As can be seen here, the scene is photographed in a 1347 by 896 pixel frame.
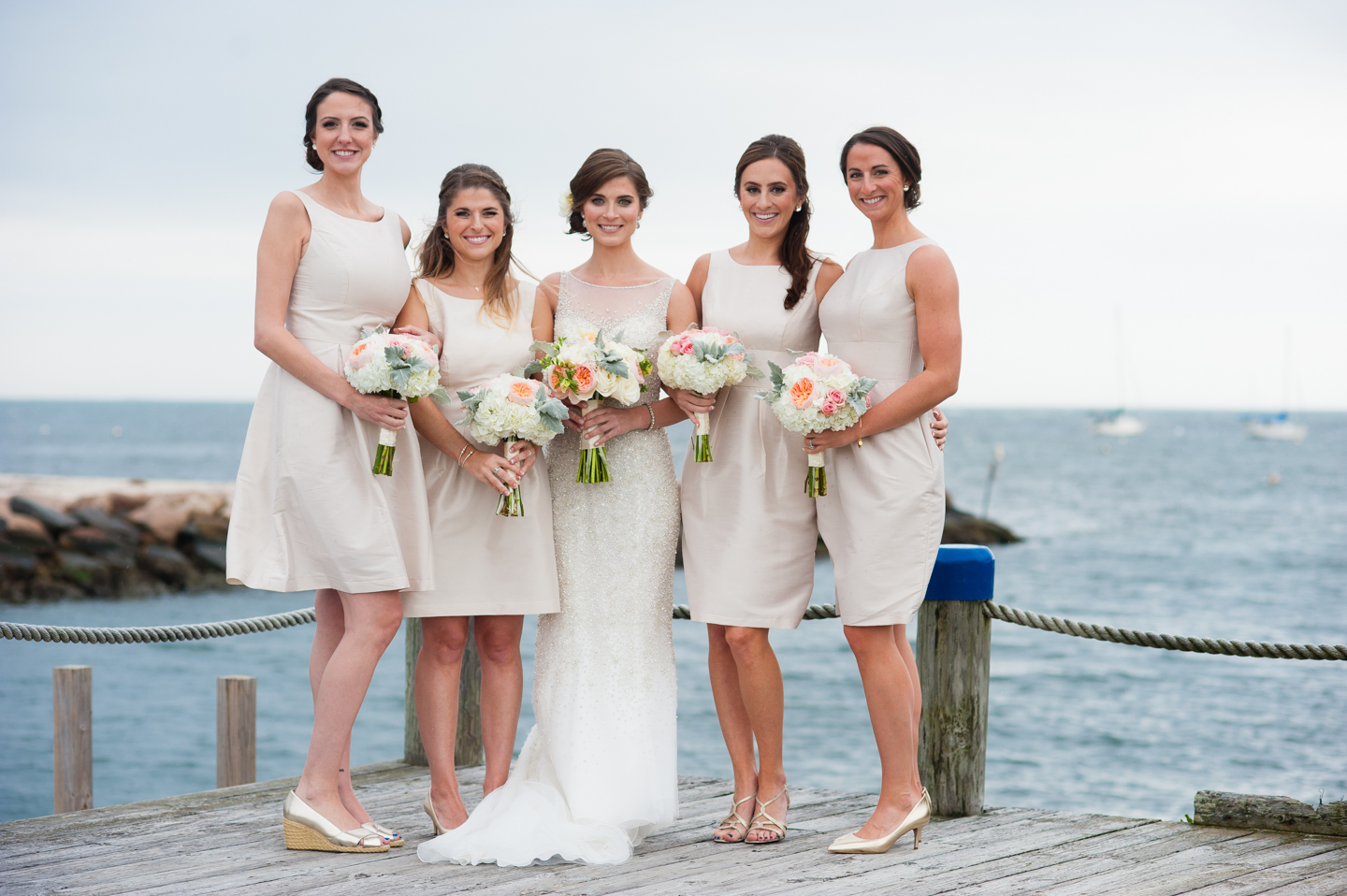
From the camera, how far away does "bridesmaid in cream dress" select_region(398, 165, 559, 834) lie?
177 inches

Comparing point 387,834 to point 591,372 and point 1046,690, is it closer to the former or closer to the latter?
point 591,372

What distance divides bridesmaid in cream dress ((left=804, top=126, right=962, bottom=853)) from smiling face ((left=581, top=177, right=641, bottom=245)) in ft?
2.67

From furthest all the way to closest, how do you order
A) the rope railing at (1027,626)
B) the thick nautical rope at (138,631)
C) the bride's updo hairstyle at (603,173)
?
the thick nautical rope at (138,631) < the rope railing at (1027,626) < the bride's updo hairstyle at (603,173)

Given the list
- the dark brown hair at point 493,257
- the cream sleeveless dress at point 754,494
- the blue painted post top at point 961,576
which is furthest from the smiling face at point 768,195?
the blue painted post top at point 961,576

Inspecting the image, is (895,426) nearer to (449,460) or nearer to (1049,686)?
(449,460)

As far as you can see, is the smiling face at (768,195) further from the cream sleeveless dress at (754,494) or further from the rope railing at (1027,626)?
the rope railing at (1027,626)

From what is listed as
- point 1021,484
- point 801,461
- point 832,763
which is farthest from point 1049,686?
point 1021,484

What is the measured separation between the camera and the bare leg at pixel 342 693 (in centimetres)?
423

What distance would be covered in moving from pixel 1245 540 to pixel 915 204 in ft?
154

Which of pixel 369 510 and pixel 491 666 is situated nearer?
pixel 369 510

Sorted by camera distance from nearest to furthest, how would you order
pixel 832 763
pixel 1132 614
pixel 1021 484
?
pixel 832 763 → pixel 1132 614 → pixel 1021 484

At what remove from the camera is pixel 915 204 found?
14.7ft

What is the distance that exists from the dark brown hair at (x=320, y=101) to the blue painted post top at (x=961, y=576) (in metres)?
2.72

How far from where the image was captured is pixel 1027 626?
5.25 metres
